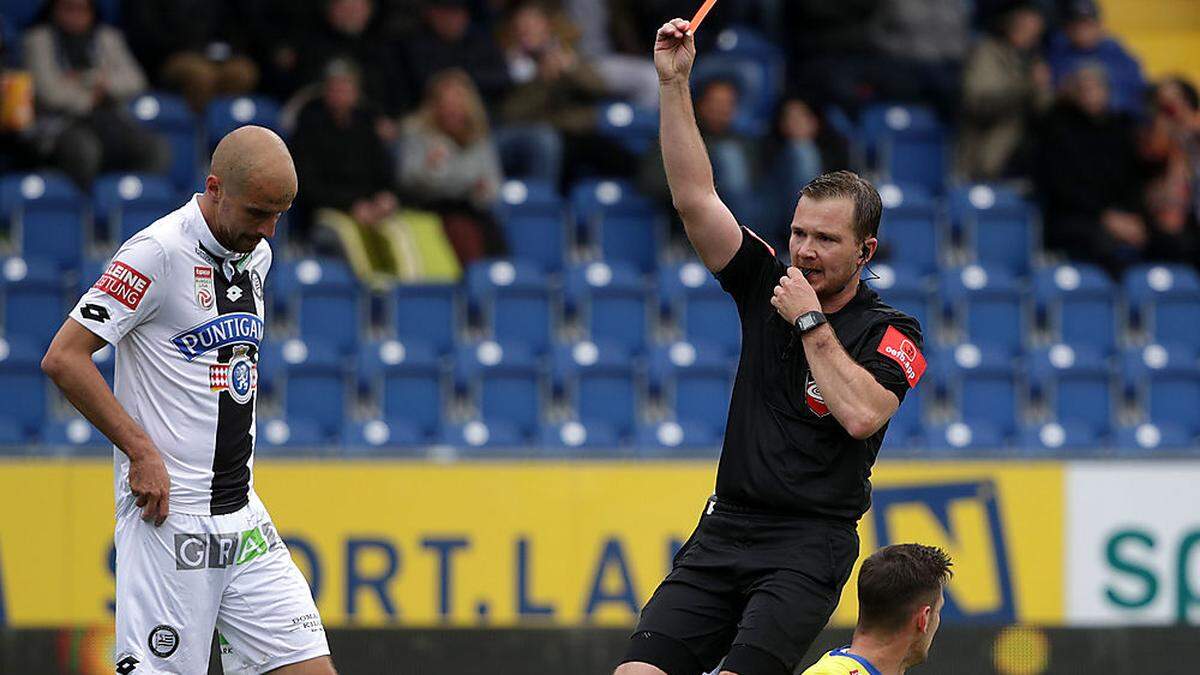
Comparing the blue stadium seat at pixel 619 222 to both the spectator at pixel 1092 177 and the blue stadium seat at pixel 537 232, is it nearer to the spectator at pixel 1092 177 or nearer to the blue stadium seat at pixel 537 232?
the blue stadium seat at pixel 537 232

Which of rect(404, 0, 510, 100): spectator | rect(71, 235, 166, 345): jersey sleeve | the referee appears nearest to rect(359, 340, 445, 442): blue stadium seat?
rect(404, 0, 510, 100): spectator

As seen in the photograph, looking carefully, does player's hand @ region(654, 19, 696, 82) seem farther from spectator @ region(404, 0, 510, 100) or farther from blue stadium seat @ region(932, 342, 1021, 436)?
spectator @ region(404, 0, 510, 100)

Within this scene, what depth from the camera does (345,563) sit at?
7934 mm

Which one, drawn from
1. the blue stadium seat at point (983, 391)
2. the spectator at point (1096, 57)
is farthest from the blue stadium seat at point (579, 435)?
the spectator at point (1096, 57)

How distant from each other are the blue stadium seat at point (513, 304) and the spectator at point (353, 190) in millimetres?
258

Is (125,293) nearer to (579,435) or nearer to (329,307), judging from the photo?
(579,435)

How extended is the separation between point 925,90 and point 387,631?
669 cm

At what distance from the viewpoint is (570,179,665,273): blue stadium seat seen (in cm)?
1124

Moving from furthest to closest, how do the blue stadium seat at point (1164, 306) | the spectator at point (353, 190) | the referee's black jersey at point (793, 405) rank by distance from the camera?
1. the blue stadium seat at point (1164, 306)
2. the spectator at point (353, 190)
3. the referee's black jersey at point (793, 405)

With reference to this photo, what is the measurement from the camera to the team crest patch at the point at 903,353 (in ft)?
14.7

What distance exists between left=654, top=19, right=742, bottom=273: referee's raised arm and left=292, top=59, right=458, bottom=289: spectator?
6.10m

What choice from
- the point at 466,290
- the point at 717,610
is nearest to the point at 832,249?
the point at 717,610

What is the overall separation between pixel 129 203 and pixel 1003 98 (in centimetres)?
572

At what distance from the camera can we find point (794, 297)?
14.4ft
